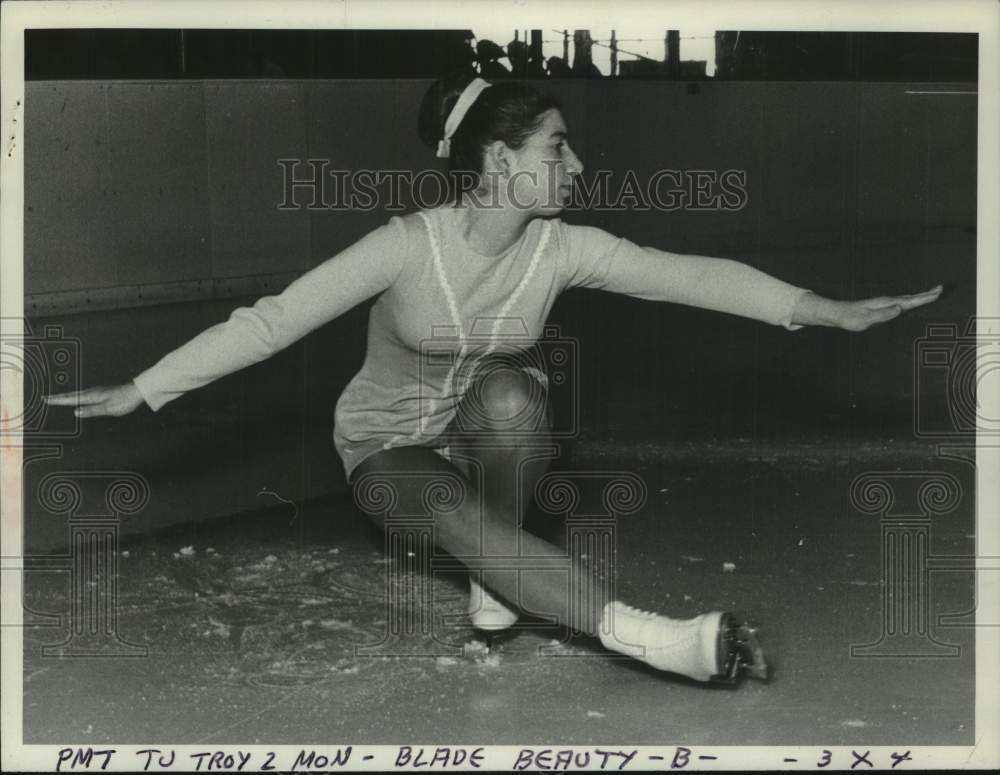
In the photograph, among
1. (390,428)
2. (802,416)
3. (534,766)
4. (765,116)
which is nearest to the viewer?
(534,766)

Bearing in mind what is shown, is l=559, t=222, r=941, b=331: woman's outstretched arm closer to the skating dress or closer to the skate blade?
the skating dress

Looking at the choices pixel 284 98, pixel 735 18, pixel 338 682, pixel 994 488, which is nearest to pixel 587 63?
pixel 735 18

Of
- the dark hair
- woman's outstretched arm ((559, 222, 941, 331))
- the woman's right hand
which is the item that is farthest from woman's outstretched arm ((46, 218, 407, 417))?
woman's outstretched arm ((559, 222, 941, 331))

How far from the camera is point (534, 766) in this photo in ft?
7.99

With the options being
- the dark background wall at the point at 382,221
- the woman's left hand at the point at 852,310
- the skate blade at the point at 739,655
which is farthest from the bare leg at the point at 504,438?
the dark background wall at the point at 382,221

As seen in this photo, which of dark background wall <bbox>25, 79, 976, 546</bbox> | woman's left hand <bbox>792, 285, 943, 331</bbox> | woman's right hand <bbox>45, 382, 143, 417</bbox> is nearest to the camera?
woman's right hand <bbox>45, 382, 143, 417</bbox>

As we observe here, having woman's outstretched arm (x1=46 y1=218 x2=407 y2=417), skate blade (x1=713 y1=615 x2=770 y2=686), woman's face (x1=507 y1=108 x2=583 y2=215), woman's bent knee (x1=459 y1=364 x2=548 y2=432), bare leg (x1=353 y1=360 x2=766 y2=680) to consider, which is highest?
woman's face (x1=507 y1=108 x2=583 y2=215)

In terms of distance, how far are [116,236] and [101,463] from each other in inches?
22.2

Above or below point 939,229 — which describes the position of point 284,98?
above

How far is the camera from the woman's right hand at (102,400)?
2.39 m

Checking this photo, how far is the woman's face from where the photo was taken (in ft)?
8.38

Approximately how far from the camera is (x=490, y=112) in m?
2.54

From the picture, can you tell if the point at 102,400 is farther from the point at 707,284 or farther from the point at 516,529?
the point at 707,284

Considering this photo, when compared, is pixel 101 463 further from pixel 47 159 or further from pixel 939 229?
pixel 939 229
